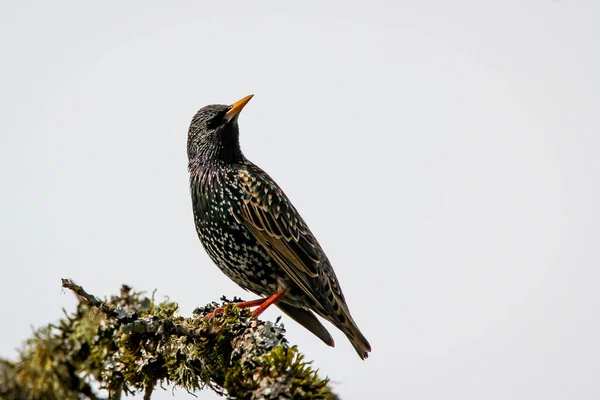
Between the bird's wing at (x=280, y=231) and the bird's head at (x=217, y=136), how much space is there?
1.09 feet

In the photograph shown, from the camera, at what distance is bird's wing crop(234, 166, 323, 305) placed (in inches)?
223

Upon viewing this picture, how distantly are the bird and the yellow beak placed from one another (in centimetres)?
3

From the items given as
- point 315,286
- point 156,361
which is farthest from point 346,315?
point 156,361

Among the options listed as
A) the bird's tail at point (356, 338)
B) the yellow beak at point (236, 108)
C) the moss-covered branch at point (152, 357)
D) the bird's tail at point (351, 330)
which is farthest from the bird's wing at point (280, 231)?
the moss-covered branch at point (152, 357)

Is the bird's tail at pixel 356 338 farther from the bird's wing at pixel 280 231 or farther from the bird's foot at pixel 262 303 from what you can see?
the bird's foot at pixel 262 303

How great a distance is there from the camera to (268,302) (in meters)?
5.57

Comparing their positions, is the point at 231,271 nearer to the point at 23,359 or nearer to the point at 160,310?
the point at 160,310

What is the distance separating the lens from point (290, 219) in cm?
609

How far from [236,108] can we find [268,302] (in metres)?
1.99

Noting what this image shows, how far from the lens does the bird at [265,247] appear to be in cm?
559

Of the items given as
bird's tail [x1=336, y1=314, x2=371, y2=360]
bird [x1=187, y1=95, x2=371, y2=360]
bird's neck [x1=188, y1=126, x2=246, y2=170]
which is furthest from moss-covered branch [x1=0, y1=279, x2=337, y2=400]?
bird's neck [x1=188, y1=126, x2=246, y2=170]

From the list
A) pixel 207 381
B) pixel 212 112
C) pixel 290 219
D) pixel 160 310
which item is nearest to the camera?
pixel 207 381

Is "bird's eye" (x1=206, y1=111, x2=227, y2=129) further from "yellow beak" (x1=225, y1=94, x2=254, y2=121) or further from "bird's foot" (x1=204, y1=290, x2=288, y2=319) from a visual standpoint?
"bird's foot" (x1=204, y1=290, x2=288, y2=319)

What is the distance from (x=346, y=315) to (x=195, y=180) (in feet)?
6.42
